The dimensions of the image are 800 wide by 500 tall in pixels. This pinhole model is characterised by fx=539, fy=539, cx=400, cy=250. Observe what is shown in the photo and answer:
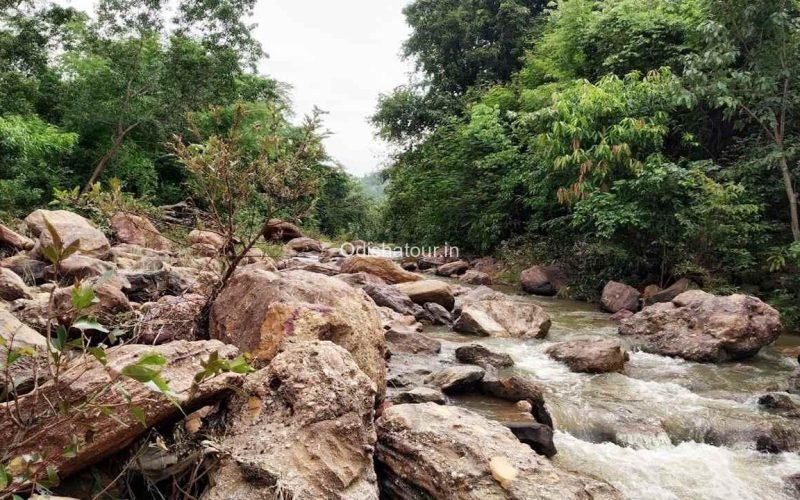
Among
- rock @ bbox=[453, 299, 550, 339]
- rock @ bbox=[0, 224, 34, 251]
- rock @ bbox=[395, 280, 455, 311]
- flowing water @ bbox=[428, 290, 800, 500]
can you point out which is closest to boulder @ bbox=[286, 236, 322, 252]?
rock @ bbox=[395, 280, 455, 311]

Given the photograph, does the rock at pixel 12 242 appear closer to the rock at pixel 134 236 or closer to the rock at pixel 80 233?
the rock at pixel 80 233

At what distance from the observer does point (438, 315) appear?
896cm

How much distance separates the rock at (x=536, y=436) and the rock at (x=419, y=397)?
2.43ft

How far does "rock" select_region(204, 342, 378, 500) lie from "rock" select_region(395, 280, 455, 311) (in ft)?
21.2

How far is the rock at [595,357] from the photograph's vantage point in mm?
6211

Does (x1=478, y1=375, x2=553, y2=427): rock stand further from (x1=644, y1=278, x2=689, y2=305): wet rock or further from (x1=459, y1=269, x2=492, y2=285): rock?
(x1=459, y1=269, x2=492, y2=285): rock

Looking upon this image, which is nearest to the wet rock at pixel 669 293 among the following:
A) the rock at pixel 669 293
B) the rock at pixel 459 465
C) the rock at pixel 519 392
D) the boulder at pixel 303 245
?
the rock at pixel 669 293

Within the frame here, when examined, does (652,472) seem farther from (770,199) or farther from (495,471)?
(770,199)

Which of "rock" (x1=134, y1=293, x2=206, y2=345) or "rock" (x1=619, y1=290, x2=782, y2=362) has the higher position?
"rock" (x1=134, y1=293, x2=206, y2=345)

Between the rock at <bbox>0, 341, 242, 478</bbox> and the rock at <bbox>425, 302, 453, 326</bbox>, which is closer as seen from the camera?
the rock at <bbox>0, 341, 242, 478</bbox>

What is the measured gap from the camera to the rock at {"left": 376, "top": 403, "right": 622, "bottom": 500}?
2742mm

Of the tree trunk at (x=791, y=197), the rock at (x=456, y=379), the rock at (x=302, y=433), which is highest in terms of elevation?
the tree trunk at (x=791, y=197)

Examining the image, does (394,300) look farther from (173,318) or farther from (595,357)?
(173,318)

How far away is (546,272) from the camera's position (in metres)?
13.4
